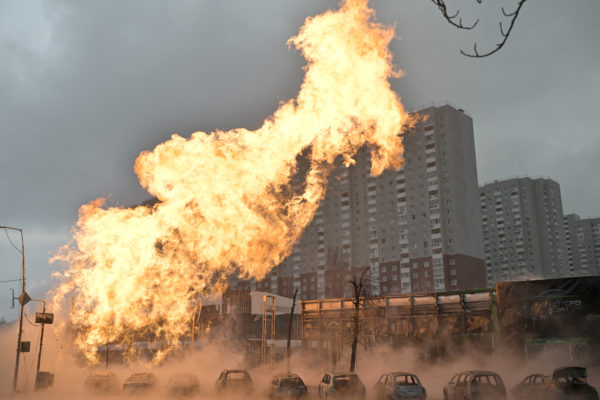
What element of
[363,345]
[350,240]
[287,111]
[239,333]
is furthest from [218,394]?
[350,240]

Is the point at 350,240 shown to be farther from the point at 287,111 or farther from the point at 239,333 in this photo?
the point at 287,111

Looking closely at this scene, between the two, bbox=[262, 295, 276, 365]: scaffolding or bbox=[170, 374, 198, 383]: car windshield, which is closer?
bbox=[170, 374, 198, 383]: car windshield

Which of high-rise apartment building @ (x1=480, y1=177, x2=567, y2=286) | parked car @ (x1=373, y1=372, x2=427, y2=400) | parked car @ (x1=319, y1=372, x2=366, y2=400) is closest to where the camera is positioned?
parked car @ (x1=373, y1=372, x2=427, y2=400)

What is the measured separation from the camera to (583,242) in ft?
544

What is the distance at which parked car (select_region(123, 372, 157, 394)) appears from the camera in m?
24.9

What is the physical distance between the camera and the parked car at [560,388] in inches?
679

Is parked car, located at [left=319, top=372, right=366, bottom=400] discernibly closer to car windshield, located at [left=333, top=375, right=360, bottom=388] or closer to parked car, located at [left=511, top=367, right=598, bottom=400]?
car windshield, located at [left=333, top=375, right=360, bottom=388]

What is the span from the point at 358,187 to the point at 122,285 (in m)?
72.4

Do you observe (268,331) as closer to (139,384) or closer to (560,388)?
(139,384)

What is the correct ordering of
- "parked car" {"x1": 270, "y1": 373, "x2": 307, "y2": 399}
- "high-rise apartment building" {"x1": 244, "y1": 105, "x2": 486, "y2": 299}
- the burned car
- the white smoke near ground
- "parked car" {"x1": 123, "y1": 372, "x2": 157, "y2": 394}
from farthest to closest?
"high-rise apartment building" {"x1": 244, "y1": 105, "x2": 486, "y2": 299} < the white smoke near ground < "parked car" {"x1": 123, "y1": 372, "x2": 157, "y2": 394} < "parked car" {"x1": 270, "y1": 373, "x2": 307, "y2": 399} < the burned car

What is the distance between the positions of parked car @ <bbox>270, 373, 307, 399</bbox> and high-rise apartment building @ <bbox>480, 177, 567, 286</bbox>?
112 metres

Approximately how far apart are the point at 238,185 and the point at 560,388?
20990 millimetres

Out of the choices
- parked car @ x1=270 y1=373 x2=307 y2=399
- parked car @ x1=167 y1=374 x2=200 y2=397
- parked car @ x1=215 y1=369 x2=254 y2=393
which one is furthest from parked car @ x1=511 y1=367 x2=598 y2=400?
parked car @ x1=167 y1=374 x2=200 y2=397

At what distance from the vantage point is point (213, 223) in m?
33.7
